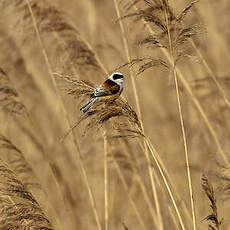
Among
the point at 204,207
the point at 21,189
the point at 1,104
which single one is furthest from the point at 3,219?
the point at 204,207

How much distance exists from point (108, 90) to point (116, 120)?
29cm

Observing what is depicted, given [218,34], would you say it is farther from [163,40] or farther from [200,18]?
[163,40]

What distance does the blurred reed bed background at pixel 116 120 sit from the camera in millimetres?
3154

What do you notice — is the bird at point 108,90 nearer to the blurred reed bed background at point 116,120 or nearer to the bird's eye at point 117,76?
the bird's eye at point 117,76

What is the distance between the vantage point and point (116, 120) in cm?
258

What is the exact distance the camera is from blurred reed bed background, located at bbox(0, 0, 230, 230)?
315cm

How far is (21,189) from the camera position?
261 cm

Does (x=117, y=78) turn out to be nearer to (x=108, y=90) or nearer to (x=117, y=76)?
(x=117, y=76)

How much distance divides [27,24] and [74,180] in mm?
1672

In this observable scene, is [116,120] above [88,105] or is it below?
below

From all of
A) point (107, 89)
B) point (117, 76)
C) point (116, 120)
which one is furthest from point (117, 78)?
point (116, 120)

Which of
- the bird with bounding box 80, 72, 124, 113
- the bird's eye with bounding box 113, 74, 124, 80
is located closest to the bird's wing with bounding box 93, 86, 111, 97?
the bird with bounding box 80, 72, 124, 113

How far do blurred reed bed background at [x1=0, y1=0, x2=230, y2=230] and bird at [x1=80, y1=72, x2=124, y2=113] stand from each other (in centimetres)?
12

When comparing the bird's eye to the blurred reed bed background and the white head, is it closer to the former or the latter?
the white head
